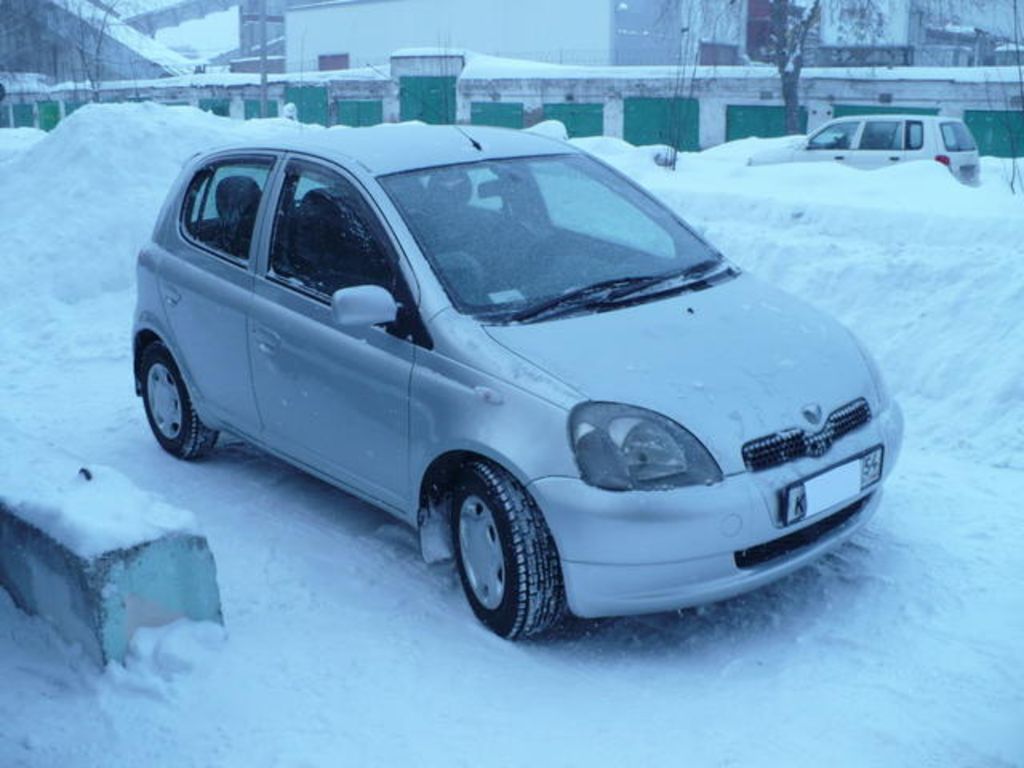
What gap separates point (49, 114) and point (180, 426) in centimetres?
3929

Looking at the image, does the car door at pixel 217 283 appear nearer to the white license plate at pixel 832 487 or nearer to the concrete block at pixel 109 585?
the concrete block at pixel 109 585

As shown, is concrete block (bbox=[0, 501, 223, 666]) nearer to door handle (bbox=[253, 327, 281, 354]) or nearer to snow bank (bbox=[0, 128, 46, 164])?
door handle (bbox=[253, 327, 281, 354])

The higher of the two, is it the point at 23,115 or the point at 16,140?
the point at 23,115

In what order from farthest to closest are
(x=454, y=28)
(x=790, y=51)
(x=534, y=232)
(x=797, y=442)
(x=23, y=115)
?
1. (x=454, y=28)
2. (x=23, y=115)
3. (x=790, y=51)
4. (x=534, y=232)
5. (x=797, y=442)

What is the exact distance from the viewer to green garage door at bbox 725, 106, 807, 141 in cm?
3044

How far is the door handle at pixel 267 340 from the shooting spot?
4.82 meters

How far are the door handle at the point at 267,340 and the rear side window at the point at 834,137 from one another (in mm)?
14939

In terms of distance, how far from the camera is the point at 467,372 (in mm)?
3967

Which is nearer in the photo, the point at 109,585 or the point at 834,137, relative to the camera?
the point at 109,585

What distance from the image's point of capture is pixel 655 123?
31.0 metres

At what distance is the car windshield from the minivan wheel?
0.65 m

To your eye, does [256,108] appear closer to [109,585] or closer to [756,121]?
[756,121]

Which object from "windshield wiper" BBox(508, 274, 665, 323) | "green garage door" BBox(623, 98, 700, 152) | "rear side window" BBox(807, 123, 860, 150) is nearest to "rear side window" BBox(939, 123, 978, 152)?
"rear side window" BBox(807, 123, 860, 150)

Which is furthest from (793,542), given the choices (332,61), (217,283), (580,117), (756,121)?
(332,61)
